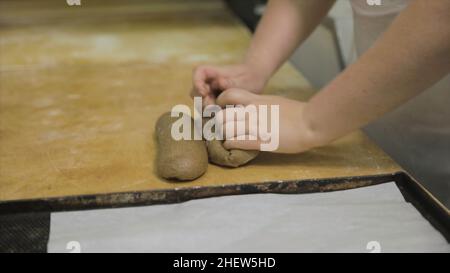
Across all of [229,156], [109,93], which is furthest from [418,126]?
[109,93]

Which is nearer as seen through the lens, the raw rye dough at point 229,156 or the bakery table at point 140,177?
the bakery table at point 140,177

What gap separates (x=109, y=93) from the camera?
1.24 metres

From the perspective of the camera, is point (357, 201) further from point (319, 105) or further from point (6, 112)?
point (6, 112)

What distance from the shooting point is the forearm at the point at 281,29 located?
3.48 feet

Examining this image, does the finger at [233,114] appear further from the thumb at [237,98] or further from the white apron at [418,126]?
the white apron at [418,126]

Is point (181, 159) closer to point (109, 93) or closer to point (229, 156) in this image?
point (229, 156)

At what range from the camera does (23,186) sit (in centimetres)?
81

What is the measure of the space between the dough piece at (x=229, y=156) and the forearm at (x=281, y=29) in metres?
0.29

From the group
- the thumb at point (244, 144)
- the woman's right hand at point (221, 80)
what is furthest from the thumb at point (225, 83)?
the thumb at point (244, 144)

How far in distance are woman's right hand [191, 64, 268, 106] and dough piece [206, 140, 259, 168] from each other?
0.17 m

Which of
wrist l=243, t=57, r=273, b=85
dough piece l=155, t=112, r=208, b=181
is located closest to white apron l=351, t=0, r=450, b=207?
wrist l=243, t=57, r=273, b=85

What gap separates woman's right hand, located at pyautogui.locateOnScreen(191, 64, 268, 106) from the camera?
1.03 metres

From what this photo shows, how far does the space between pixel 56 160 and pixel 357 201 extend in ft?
1.81

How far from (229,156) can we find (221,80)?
0.24m
